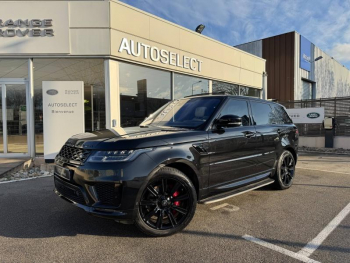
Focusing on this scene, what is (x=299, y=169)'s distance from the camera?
288 inches

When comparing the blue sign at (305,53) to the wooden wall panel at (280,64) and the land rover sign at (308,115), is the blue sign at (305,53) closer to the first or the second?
the wooden wall panel at (280,64)

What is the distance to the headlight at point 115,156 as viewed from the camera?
2.80 meters

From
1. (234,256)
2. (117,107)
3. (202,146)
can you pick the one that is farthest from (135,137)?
(117,107)

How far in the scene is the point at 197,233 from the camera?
3.17 meters

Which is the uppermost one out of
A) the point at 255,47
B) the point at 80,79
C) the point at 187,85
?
the point at 255,47

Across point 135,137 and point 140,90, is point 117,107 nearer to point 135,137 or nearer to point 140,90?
point 140,90

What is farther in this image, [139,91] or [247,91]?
[247,91]

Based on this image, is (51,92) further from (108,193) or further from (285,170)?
(285,170)

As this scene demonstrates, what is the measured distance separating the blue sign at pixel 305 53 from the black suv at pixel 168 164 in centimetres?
2135

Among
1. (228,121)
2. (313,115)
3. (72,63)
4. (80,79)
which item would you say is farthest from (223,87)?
(228,121)

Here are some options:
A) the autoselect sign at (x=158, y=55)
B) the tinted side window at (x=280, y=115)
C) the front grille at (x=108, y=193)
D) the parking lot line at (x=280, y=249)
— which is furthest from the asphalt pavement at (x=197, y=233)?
the autoselect sign at (x=158, y=55)

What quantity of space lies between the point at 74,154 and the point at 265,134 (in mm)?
3184

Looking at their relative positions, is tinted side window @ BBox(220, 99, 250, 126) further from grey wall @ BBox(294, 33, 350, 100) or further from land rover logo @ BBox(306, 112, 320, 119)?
grey wall @ BBox(294, 33, 350, 100)

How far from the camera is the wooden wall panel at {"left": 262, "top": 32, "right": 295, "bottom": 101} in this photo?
21.6 metres
